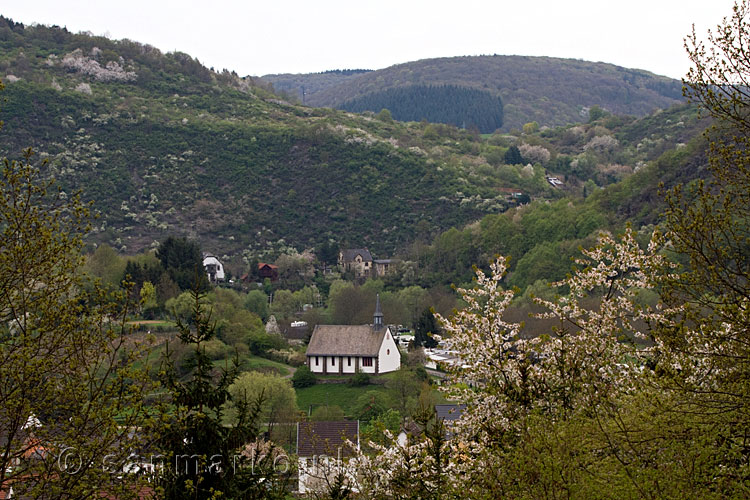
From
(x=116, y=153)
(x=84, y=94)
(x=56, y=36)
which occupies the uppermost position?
(x=56, y=36)

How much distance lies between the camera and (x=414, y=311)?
61062 millimetres

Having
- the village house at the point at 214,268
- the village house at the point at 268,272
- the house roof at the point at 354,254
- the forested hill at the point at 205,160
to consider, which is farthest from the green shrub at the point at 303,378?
the forested hill at the point at 205,160

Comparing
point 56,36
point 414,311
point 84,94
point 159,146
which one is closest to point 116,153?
point 159,146

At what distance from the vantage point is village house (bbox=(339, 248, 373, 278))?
79.2 m

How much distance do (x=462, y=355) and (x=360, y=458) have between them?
190 centimetres

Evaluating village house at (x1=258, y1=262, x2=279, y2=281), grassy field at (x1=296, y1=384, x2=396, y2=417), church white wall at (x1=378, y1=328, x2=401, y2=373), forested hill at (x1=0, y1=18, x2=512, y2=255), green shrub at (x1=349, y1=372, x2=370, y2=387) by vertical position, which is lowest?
grassy field at (x1=296, y1=384, x2=396, y2=417)

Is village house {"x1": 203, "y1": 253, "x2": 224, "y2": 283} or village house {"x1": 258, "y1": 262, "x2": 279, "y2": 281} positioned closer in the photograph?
village house {"x1": 203, "y1": 253, "x2": 224, "y2": 283}

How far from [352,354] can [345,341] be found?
1387 mm

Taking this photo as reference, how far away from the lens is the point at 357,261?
81.6 m

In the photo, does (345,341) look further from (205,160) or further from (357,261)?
(205,160)

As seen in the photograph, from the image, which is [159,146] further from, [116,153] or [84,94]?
[84,94]

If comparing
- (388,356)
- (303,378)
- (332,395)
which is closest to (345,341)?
(388,356)

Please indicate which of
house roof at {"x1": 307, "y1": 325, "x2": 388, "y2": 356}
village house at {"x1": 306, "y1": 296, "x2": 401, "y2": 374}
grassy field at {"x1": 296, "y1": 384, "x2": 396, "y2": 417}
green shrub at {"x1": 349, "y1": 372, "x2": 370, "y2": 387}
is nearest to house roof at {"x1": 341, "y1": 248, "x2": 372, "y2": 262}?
house roof at {"x1": 307, "y1": 325, "x2": 388, "y2": 356}

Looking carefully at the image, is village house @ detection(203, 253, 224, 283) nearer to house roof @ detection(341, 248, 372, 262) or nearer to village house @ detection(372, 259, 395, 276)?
house roof @ detection(341, 248, 372, 262)
